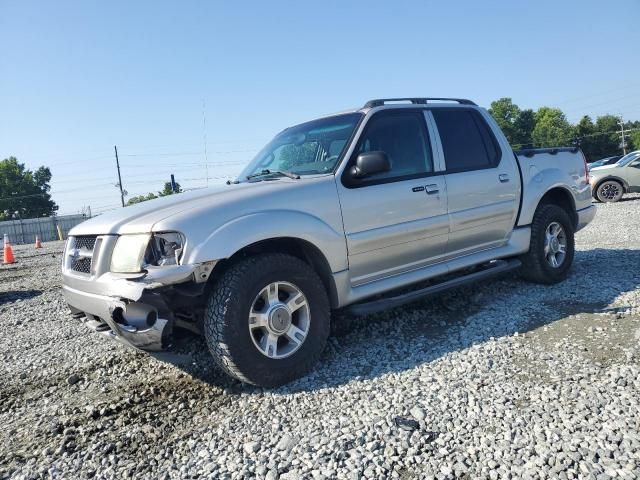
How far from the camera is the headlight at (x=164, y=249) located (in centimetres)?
292

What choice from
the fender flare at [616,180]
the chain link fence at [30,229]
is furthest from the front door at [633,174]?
the chain link fence at [30,229]

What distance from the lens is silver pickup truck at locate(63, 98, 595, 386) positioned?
9.70 feet

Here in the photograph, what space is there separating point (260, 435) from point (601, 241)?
7.68m

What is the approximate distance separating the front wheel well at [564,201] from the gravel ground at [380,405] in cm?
126

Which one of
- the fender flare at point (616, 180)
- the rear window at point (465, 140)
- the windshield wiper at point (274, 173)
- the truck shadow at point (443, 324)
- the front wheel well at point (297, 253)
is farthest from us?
the fender flare at point (616, 180)

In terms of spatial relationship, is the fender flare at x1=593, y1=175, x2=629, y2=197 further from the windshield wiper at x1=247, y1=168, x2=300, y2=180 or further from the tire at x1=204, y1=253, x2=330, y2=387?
the tire at x1=204, y1=253, x2=330, y2=387

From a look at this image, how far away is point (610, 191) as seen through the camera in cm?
1519

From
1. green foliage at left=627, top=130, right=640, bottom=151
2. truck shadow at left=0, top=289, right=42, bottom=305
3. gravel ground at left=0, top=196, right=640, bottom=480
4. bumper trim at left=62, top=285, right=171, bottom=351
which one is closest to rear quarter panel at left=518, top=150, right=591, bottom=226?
gravel ground at left=0, top=196, right=640, bottom=480

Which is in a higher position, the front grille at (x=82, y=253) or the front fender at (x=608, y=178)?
the front grille at (x=82, y=253)

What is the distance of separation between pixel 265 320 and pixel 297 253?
2.19 ft

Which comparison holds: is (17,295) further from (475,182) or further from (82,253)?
(475,182)

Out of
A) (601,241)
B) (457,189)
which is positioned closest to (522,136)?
(601,241)

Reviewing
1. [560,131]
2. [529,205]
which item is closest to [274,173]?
[529,205]

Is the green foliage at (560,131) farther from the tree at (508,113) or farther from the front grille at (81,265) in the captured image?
the front grille at (81,265)
